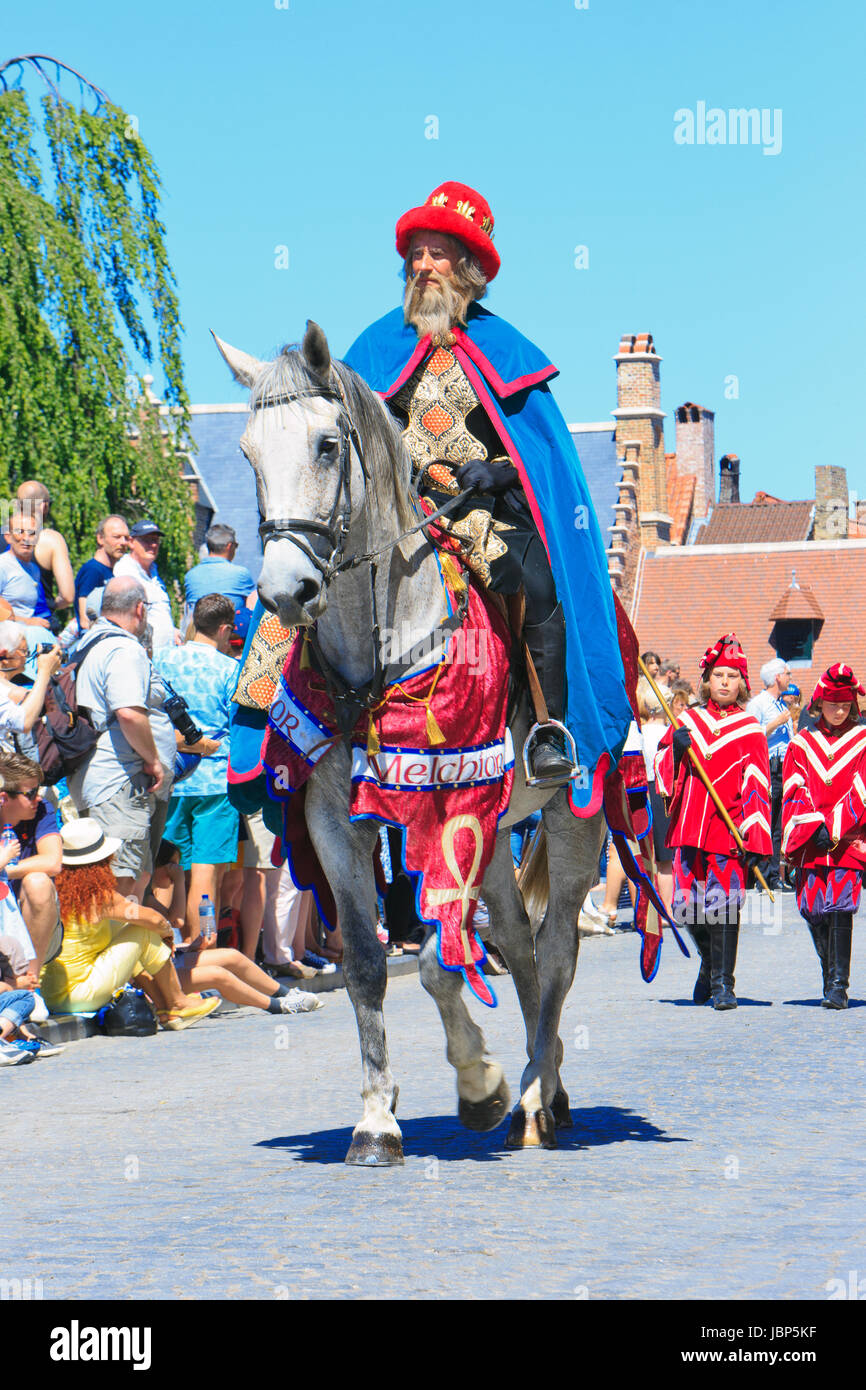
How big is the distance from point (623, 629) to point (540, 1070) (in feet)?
5.84

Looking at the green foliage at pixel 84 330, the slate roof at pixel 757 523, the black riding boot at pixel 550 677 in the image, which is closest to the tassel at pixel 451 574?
the black riding boot at pixel 550 677

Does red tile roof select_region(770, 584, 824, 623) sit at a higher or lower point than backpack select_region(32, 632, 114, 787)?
lower

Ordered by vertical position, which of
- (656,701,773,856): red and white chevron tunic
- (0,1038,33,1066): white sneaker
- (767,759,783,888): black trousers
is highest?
(656,701,773,856): red and white chevron tunic

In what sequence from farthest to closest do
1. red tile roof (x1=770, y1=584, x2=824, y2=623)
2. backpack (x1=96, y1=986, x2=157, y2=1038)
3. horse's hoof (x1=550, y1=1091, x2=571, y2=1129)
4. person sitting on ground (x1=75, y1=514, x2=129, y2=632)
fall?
red tile roof (x1=770, y1=584, x2=824, y2=623), person sitting on ground (x1=75, y1=514, x2=129, y2=632), backpack (x1=96, y1=986, x2=157, y2=1038), horse's hoof (x1=550, y1=1091, x2=571, y2=1129)

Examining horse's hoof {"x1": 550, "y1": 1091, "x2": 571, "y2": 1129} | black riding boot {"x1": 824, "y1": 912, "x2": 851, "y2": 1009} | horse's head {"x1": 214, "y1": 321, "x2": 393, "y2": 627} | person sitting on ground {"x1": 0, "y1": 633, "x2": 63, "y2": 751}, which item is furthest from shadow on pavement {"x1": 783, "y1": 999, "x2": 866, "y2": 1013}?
horse's head {"x1": 214, "y1": 321, "x2": 393, "y2": 627}

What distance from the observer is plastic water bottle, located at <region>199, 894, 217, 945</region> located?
40.5 ft

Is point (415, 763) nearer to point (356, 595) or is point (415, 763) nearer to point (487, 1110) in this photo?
point (356, 595)

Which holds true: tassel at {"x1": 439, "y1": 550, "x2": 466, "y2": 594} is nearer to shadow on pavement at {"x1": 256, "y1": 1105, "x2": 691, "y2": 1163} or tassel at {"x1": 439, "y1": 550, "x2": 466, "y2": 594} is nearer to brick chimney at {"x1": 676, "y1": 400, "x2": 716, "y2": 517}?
shadow on pavement at {"x1": 256, "y1": 1105, "x2": 691, "y2": 1163}

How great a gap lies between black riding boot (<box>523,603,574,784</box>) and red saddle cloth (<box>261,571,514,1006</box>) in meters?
A: 0.29

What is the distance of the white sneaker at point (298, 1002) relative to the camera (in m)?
12.3

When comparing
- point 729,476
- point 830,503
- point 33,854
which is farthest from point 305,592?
point 729,476

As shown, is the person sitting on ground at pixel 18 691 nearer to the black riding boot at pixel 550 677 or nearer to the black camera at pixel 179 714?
the black camera at pixel 179 714

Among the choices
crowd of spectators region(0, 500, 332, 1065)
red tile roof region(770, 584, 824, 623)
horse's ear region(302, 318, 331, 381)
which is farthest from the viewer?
red tile roof region(770, 584, 824, 623)

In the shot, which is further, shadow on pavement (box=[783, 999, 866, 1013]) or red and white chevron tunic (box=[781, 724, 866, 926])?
red and white chevron tunic (box=[781, 724, 866, 926])
